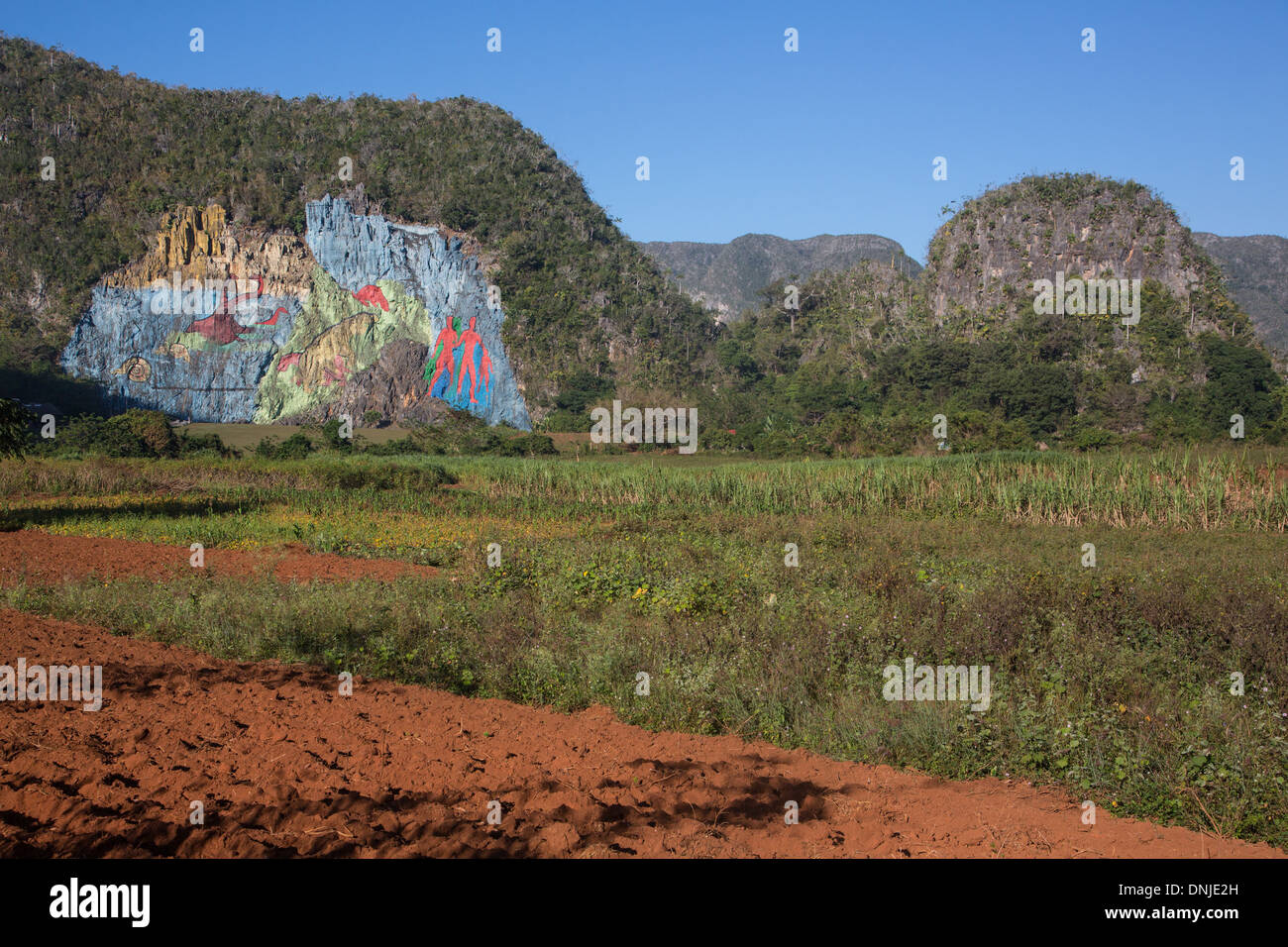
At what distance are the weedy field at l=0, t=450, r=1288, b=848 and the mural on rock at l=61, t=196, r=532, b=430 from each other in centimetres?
3963

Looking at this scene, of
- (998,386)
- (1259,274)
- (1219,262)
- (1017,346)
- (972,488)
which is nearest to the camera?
(972,488)

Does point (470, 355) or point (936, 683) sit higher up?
point (470, 355)

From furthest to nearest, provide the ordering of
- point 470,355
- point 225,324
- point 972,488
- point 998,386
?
1. point 470,355
2. point 225,324
3. point 998,386
4. point 972,488

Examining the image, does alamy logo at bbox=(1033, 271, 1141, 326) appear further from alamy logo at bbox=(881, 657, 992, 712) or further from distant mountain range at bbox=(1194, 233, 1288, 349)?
distant mountain range at bbox=(1194, 233, 1288, 349)

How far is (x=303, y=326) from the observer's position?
5700 cm

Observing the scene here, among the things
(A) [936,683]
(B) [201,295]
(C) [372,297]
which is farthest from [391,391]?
(A) [936,683]

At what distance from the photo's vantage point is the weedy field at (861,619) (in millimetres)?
5258

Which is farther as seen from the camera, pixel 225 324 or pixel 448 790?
pixel 225 324

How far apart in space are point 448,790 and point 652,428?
3789cm

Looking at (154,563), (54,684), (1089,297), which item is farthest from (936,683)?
(1089,297)

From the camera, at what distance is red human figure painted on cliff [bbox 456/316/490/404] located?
57.9 metres

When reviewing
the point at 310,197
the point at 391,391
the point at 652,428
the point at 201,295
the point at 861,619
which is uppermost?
the point at 310,197

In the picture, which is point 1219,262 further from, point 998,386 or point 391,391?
point 391,391
